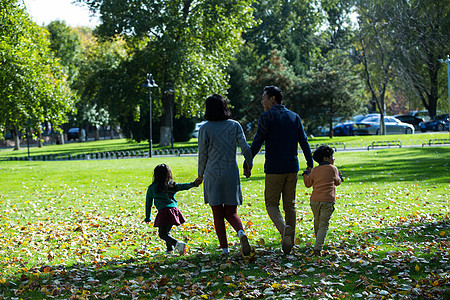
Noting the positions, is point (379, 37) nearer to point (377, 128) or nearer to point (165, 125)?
point (377, 128)

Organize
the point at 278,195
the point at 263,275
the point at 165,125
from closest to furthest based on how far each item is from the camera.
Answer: the point at 263,275, the point at 278,195, the point at 165,125

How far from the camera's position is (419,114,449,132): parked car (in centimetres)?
4334

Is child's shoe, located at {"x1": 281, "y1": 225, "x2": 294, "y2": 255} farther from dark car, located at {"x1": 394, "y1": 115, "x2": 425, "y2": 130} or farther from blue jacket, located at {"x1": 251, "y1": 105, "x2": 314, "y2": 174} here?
dark car, located at {"x1": 394, "y1": 115, "x2": 425, "y2": 130}

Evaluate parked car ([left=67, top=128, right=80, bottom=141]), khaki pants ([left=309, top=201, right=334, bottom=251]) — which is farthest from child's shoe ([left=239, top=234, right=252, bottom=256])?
parked car ([left=67, top=128, right=80, bottom=141])

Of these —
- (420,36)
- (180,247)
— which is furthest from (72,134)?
(180,247)

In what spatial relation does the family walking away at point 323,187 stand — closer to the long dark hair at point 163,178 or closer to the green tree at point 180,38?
the long dark hair at point 163,178

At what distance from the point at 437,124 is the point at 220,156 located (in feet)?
133

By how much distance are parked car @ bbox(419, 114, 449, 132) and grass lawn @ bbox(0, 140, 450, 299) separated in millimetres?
31469

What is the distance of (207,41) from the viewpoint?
34625 millimetres

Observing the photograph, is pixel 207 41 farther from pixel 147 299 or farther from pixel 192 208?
pixel 147 299

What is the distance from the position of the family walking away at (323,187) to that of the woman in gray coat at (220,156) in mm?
840

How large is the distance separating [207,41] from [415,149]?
14461 mm

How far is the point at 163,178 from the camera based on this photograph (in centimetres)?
689

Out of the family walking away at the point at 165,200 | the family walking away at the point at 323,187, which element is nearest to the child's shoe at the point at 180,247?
the family walking away at the point at 165,200
